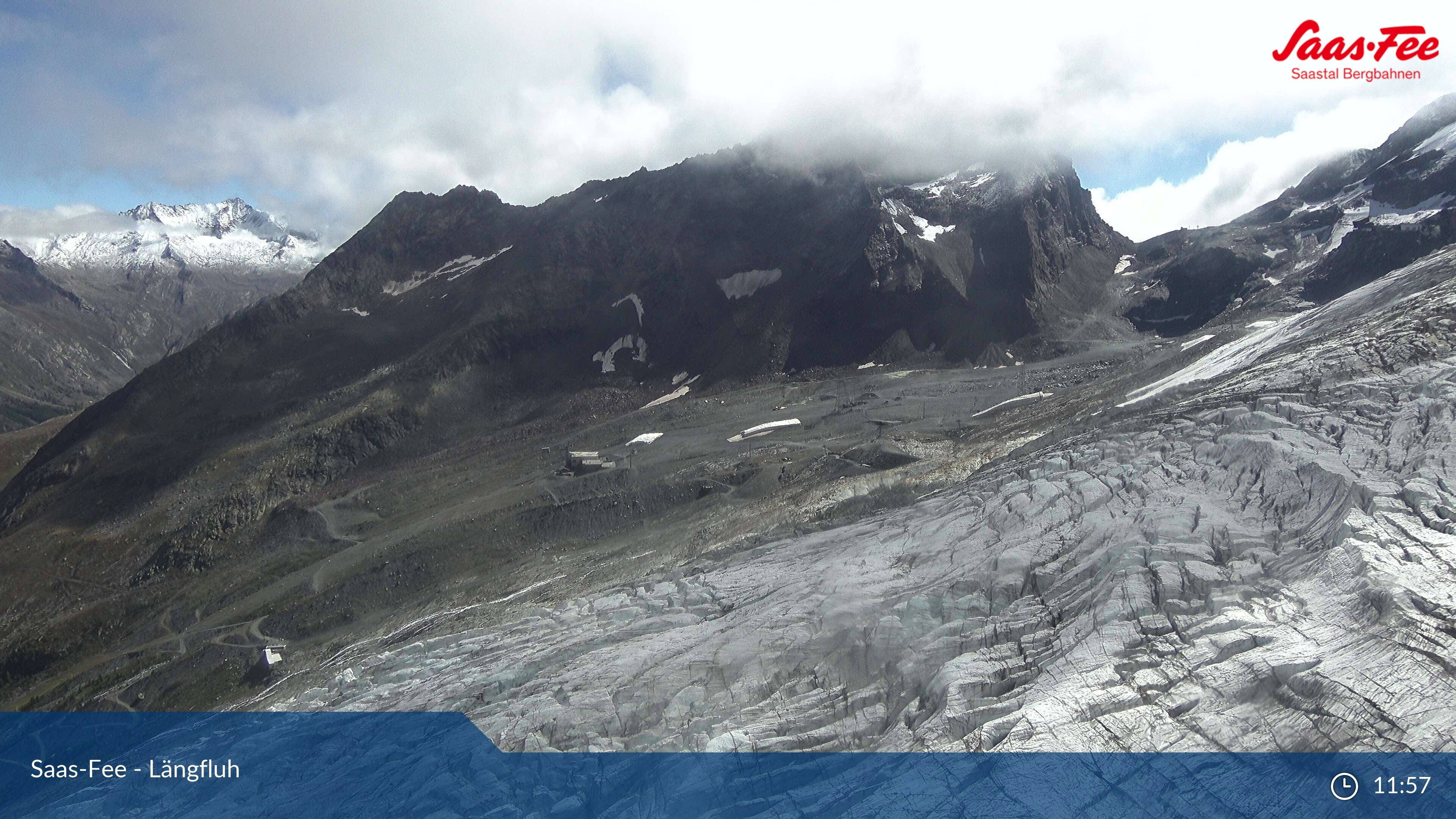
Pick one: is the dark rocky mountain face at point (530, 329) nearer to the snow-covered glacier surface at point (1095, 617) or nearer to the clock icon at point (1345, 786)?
the snow-covered glacier surface at point (1095, 617)

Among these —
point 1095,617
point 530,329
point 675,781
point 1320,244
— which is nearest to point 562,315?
point 530,329

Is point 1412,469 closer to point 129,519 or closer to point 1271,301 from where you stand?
point 1271,301

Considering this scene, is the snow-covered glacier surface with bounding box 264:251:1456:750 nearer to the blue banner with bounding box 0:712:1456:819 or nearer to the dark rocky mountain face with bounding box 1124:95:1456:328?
the blue banner with bounding box 0:712:1456:819

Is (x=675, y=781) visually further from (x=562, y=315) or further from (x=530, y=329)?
(x=562, y=315)

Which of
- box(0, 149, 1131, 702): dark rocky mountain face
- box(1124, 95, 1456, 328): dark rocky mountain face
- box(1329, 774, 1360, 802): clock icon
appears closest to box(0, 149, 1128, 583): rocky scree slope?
box(0, 149, 1131, 702): dark rocky mountain face

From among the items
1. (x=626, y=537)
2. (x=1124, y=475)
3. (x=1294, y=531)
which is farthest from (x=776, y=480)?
(x=1294, y=531)

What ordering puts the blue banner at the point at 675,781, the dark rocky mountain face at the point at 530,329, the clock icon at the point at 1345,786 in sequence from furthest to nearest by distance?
the dark rocky mountain face at the point at 530,329 → the blue banner at the point at 675,781 → the clock icon at the point at 1345,786

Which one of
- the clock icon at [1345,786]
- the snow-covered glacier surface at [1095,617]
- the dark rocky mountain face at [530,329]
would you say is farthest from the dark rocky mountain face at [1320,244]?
the clock icon at [1345,786]
